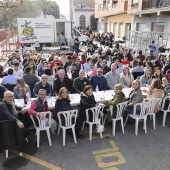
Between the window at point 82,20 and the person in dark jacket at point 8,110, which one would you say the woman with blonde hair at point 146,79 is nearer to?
the person in dark jacket at point 8,110

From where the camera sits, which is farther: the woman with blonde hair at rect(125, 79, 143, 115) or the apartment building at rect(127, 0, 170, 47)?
the apartment building at rect(127, 0, 170, 47)

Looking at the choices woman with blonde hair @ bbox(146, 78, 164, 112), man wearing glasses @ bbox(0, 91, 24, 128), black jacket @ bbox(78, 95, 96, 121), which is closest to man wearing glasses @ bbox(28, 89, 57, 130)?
man wearing glasses @ bbox(0, 91, 24, 128)

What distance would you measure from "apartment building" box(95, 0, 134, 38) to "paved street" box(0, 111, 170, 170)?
19156 mm

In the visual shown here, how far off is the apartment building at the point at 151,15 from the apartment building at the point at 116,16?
1.82 m

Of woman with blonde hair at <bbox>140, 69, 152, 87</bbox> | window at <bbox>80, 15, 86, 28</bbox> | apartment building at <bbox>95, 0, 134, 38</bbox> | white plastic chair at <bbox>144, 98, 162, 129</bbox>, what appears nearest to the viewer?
white plastic chair at <bbox>144, 98, 162, 129</bbox>

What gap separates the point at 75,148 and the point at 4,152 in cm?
161

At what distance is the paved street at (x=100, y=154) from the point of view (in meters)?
3.84

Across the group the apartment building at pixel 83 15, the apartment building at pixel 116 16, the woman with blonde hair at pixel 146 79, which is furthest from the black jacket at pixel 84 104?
the apartment building at pixel 83 15

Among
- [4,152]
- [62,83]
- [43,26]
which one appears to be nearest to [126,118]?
[62,83]

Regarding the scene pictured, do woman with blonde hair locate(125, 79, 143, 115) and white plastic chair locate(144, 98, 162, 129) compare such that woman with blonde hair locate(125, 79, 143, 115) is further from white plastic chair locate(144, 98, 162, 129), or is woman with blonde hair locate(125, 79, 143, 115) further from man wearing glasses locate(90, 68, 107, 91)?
man wearing glasses locate(90, 68, 107, 91)

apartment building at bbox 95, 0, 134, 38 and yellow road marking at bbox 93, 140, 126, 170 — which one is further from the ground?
apartment building at bbox 95, 0, 134, 38

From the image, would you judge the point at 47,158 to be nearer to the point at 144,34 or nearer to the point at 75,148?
the point at 75,148

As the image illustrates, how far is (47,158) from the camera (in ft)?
13.3

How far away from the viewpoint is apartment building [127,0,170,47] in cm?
1416
